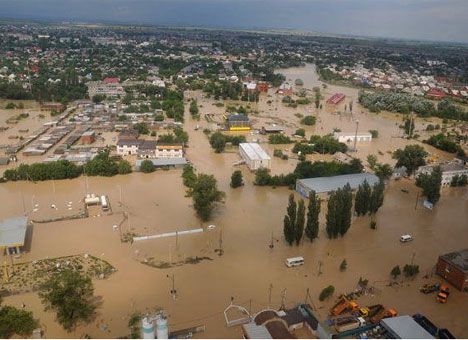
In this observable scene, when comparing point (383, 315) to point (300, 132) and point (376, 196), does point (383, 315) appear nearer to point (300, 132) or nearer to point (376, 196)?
point (376, 196)

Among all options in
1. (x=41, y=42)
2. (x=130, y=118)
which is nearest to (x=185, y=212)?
(x=130, y=118)

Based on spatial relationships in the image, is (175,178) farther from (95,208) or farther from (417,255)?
(417,255)

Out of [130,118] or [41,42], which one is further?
[41,42]

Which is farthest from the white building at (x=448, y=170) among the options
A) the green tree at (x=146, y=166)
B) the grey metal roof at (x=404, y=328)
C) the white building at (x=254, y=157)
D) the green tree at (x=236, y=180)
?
the green tree at (x=146, y=166)

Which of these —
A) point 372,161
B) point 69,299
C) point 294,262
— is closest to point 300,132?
point 372,161

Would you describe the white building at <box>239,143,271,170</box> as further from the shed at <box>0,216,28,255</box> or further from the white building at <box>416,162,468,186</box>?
the shed at <box>0,216,28,255</box>
